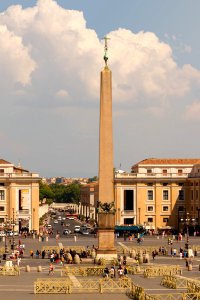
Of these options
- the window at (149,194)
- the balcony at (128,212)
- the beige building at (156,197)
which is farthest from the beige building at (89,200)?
the balcony at (128,212)

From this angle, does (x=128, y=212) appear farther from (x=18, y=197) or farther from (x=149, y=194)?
(x=18, y=197)

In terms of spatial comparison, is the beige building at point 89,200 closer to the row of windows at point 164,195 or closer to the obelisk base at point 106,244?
the row of windows at point 164,195

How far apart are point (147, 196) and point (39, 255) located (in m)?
46.7

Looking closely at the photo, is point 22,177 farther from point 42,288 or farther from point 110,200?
point 42,288

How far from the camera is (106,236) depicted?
5662cm

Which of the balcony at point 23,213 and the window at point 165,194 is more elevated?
the window at point 165,194

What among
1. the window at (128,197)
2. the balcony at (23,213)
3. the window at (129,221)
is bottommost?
the window at (129,221)

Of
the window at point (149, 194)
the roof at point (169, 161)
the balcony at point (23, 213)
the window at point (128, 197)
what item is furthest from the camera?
the roof at point (169, 161)

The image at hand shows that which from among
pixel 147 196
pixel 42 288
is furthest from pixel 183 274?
pixel 147 196

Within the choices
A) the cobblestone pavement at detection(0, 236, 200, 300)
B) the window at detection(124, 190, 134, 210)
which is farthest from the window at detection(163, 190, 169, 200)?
the cobblestone pavement at detection(0, 236, 200, 300)

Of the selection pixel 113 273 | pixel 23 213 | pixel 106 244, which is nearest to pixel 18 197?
pixel 23 213

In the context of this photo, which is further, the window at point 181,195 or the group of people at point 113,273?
the window at point 181,195

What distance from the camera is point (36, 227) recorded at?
10631 centimetres

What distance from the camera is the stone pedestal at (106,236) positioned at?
5656 centimetres
